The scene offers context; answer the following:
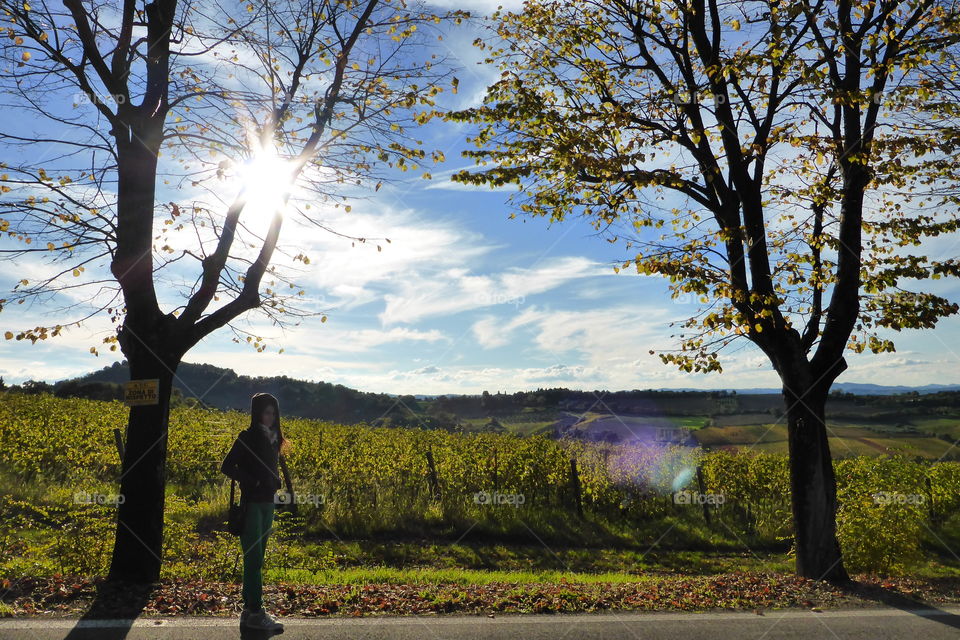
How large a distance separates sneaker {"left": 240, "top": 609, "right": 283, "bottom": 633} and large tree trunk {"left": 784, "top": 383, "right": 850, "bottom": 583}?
6.96m

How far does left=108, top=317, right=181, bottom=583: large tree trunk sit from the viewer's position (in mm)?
6836

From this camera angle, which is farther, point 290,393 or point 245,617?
point 290,393

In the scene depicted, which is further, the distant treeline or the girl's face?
the distant treeline

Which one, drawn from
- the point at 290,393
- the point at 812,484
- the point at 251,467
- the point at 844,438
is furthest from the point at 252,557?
the point at 290,393

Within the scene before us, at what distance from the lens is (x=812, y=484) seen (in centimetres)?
841

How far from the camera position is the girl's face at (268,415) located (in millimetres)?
5617

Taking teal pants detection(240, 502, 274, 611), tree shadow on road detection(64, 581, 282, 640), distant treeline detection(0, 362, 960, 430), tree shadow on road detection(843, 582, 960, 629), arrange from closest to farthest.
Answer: tree shadow on road detection(64, 581, 282, 640) → teal pants detection(240, 502, 274, 611) → tree shadow on road detection(843, 582, 960, 629) → distant treeline detection(0, 362, 960, 430)

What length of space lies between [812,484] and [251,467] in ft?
24.2

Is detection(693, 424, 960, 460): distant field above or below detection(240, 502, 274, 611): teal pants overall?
below

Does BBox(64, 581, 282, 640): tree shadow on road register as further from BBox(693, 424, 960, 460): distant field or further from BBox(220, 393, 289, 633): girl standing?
BBox(693, 424, 960, 460): distant field

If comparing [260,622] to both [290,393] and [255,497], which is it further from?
[290,393]

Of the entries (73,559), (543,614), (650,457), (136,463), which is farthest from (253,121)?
(650,457)

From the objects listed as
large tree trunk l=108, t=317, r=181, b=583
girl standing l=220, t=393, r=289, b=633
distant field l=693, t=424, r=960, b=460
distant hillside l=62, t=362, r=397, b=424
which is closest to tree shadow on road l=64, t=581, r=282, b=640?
girl standing l=220, t=393, r=289, b=633

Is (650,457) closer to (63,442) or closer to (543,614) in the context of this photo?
(543,614)
